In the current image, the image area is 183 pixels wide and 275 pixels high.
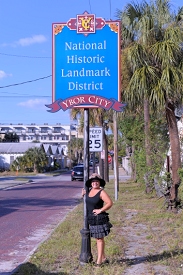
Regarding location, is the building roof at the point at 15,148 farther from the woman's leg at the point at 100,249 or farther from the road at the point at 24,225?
the woman's leg at the point at 100,249

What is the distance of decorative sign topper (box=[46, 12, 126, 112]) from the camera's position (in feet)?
27.6

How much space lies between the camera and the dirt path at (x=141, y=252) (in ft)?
25.0

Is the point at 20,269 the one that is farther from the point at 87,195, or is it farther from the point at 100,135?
the point at 100,135

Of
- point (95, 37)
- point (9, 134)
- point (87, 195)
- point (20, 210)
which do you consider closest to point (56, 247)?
point (87, 195)

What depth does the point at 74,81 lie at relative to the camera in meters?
8.50

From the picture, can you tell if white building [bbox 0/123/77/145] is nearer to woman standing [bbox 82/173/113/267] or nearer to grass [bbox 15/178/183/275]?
grass [bbox 15/178/183/275]

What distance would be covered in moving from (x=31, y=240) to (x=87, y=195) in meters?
4.00

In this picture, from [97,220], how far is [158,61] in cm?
825

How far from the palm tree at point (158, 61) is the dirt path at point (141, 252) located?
344 cm

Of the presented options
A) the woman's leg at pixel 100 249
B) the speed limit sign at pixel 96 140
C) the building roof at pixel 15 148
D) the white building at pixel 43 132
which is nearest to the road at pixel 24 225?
the woman's leg at pixel 100 249

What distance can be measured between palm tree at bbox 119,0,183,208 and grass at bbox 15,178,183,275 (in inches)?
80.3

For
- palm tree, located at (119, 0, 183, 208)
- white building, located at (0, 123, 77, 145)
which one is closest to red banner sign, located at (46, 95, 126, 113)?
palm tree, located at (119, 0, 183, 208)

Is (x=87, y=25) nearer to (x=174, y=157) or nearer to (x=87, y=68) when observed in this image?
(x=87, y=68)

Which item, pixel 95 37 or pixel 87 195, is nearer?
pixel 87 195
